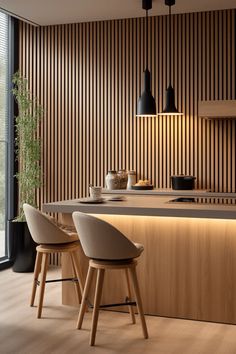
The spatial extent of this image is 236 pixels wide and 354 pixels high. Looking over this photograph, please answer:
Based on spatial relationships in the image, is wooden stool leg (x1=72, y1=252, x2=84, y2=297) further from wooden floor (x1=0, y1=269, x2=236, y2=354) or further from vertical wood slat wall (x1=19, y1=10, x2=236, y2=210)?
vertical wood slat wall (x1=19, y1=10, x2=236, y2=210)

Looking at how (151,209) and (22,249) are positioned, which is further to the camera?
(22,249)

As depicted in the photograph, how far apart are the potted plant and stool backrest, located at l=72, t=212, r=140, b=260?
2.79 meters

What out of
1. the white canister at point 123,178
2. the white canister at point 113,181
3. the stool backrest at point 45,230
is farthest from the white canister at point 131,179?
the stool backrest at point 45,230

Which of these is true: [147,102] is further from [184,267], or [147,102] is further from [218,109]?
[184,267]

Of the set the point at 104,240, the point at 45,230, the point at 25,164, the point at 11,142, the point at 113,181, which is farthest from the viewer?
the point at 11,142

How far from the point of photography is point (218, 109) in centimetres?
608

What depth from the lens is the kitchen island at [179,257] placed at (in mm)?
4590

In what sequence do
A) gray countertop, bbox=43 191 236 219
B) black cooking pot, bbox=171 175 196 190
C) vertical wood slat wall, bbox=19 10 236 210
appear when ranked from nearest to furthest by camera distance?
gray countertop, bbox=43 191 236 219
black cooking pot, bbox=171 175 196 190
vertical wood slat wall, bbox=19 10 236 210

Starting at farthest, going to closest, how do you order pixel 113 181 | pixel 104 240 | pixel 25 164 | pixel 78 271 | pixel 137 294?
pixel 25 164, pixel 113 181, pixel 78 271, pixel 137 294, pixel 104 240

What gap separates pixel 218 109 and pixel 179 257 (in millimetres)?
2000

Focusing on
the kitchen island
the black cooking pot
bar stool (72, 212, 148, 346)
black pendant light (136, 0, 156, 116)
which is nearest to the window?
black pendant light (136, 0, 156, 116)

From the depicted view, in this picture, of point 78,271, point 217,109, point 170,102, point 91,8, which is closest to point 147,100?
point 170,102

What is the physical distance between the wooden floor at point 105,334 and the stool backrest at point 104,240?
2.14 ft

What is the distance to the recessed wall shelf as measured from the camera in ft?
19.8
